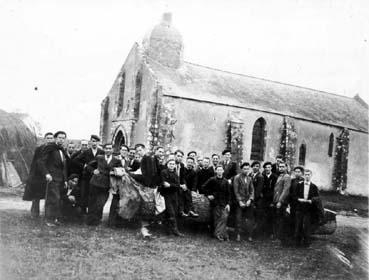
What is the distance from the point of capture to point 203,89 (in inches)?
920

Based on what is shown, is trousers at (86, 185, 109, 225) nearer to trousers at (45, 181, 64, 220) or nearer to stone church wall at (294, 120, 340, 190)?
trousers at (45, 181, 64, 220)

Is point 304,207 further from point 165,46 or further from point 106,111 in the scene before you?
point 106,111

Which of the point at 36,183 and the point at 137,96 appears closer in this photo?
the point at 36,183

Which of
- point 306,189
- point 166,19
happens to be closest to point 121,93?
point 166,19

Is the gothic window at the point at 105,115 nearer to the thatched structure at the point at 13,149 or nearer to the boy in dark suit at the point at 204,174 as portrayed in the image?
the thatched structure at the point at 13,149

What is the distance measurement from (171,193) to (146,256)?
7.28 ft

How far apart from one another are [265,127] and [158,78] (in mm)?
7580

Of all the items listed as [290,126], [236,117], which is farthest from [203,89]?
[290,126]

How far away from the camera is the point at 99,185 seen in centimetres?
945

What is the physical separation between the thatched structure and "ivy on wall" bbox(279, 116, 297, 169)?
598 inches

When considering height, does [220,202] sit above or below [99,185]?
below

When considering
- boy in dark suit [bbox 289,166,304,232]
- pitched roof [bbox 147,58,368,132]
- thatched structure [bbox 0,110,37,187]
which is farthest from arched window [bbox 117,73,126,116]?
boy in dark suit [bbox 289,166,304,232]

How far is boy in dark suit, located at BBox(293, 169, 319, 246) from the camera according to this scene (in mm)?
9852

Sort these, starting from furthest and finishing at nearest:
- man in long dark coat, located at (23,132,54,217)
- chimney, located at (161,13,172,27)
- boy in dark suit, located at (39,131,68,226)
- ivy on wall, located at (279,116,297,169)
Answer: chimney, located at (161,13,172,27) < ivy on wall, located at (279,116,297,169) < man in long dark coat, located at (23,132,54,217) < boy in dark suit, located at (39,131,68,226)
